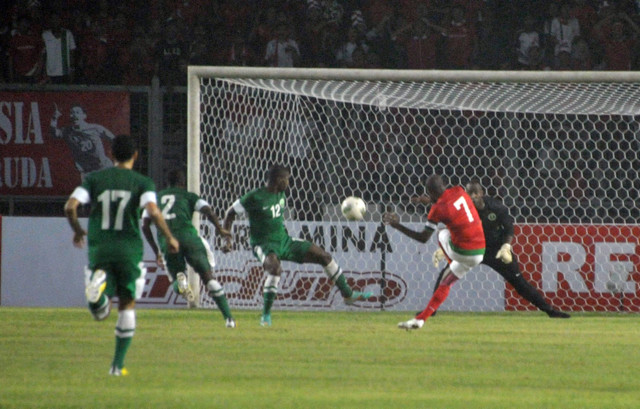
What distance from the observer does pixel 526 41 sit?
693 inches

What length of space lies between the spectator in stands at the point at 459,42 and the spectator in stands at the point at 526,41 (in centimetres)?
70

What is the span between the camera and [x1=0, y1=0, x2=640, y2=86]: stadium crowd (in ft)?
56.6

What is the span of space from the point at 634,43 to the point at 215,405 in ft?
44.6

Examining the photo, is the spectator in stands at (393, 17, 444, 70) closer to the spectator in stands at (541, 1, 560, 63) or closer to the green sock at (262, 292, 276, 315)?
the spectator in stands at (541, 1, 560, 63)

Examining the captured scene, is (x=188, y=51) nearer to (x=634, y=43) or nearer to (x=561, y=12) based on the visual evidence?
(x=561, y=12)

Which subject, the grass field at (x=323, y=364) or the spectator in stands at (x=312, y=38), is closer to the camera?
the grass field at (x=323, y=364)

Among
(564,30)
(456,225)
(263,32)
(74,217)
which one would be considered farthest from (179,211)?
(564,30)

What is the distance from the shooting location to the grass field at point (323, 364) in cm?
612

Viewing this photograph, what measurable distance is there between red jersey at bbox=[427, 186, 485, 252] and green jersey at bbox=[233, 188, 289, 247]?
5.88 ft

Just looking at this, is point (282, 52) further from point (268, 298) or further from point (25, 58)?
point (268, 298)

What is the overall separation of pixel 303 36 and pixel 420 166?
373cm

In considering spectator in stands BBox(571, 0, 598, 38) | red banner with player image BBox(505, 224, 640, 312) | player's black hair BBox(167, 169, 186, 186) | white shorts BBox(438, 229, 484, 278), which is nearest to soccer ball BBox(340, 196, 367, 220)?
white shorts BBox(438, 229, 484, 278)

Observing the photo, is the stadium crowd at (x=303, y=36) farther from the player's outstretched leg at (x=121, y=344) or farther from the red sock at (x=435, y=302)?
the player's outstretched leg at (x=121, y=344)

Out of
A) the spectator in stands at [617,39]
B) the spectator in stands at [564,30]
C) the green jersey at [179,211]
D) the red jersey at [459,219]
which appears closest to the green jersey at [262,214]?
the green jersey at [179,211]
